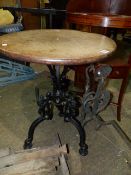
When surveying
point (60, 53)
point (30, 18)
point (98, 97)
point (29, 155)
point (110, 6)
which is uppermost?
point (110, 6)

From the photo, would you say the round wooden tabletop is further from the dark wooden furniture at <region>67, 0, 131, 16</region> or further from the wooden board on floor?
the dark wooden furniture at <region>67, 0, 131, 16</region>

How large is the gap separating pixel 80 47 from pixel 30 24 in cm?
295

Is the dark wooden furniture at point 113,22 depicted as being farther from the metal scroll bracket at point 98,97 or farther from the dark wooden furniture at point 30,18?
the dark wooden furniture at point 30,18

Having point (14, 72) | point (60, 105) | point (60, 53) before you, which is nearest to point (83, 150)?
point (60, 105)

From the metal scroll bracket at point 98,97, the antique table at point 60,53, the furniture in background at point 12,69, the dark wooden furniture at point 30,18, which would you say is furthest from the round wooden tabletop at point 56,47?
the dark wooden furniture at point 30,18

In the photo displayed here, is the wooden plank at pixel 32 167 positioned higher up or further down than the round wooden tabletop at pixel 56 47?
further down

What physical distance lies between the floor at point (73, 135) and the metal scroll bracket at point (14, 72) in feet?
0.72

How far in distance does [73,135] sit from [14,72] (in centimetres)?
126

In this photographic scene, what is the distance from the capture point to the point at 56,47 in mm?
1294

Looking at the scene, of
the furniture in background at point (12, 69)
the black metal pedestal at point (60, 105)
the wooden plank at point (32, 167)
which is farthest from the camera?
the furniture in background at point (12, 69)

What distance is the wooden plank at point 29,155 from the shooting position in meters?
1.36

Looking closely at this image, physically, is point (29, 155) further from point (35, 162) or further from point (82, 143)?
point (82, 143)

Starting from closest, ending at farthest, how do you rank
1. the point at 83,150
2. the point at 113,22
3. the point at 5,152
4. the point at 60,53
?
the point at 60,53 → the point at 5,152 → the point at 83,150 → the point at 113,22

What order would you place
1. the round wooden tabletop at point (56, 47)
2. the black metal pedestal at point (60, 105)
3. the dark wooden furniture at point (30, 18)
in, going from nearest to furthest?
1. the round wooden tabletop at point (56, 47)
2. the black metal pedestal at point (60, 105)
3. the dark wooden furniture at point (30, 18)
